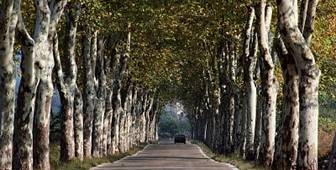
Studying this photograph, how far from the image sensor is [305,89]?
60.6 ft

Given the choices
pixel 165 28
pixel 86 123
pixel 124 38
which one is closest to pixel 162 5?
pixel 86 123

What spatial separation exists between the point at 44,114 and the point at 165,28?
22179 millimetres

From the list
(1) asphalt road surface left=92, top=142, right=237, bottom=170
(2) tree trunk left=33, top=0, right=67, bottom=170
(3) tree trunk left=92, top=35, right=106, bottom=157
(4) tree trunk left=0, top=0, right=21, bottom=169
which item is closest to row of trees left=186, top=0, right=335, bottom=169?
(1) asphalt road surface left=92, top=142, right=237, bottom=170

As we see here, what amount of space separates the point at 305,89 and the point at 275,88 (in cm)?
1149

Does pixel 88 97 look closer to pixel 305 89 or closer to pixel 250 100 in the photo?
pixel 250 100

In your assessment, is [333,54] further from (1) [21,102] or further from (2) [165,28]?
(1) [21,102]

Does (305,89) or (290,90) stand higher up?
(290,90)

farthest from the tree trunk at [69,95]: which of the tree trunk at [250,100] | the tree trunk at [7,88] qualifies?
the tree trunk at [7,88]

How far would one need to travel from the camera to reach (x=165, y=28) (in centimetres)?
4541

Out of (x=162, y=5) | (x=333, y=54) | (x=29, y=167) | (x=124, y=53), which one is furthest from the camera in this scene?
(x=124, y=53)

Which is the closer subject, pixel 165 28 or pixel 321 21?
pixel 321 21

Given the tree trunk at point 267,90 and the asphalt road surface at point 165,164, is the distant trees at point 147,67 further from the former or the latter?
the asphalt road surface at point 165,164

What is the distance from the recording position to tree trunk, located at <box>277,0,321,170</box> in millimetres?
18312

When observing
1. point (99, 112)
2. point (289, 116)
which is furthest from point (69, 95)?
point (289, 116)
